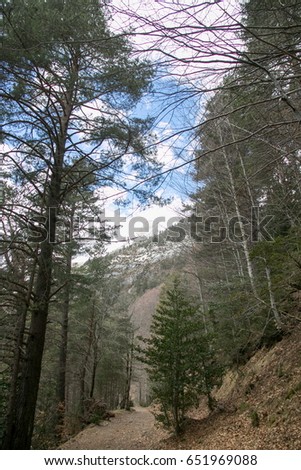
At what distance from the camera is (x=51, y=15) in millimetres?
4512

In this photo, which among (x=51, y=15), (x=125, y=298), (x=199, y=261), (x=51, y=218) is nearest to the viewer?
(x=51, y=15)

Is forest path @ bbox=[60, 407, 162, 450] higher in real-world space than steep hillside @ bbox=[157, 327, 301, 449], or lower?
lower

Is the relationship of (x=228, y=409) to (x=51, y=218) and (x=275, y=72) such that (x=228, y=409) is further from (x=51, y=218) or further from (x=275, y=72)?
(x=275, y=72)

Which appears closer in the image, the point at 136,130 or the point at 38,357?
the point at 38,357

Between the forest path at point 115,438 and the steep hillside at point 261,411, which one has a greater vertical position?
the steep hillside at point 261,411

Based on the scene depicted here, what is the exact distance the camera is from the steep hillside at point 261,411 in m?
4.50

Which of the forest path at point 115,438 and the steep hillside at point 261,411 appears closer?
the steep hillside at point 261,411

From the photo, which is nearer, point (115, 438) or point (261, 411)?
point (261, 411)

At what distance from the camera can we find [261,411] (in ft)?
18.0

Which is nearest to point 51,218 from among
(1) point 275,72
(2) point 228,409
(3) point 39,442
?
(1) point 275,72

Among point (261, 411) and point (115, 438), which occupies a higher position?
point (261, 411)

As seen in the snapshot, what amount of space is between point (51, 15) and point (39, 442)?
11337 mm

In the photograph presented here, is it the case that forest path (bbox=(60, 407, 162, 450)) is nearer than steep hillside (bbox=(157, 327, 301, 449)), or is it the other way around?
steep hillside (bbox=(157, 327, 301, 449))

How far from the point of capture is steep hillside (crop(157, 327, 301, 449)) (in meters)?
4.50
